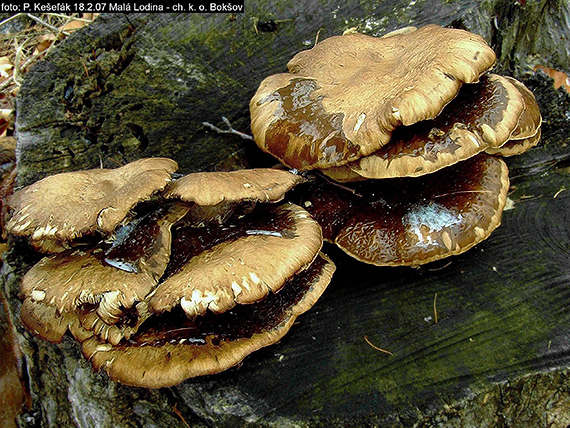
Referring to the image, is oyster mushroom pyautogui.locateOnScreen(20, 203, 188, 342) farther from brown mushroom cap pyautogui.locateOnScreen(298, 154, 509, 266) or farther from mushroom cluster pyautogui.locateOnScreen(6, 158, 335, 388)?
brown mushroom cap pyautogui.locateOnScreen(298, 154, 509, 266)

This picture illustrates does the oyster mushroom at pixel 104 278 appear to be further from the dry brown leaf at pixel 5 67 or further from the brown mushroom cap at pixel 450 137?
the dry brown leaf at pixel 5 67

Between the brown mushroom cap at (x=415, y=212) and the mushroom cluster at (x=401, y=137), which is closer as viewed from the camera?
the mushroom cluster at (x=401, y=137)

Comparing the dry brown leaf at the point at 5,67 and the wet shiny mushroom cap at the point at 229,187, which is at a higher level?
the dry brown leaf at the point at 5,67

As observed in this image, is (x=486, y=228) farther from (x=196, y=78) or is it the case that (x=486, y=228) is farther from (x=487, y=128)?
(x=196, y=78)

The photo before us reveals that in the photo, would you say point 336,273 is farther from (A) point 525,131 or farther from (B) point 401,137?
(A) point 525,131

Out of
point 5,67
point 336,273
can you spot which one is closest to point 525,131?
point 336,273

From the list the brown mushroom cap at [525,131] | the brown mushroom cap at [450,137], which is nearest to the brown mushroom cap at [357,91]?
the brown mushroom cap at [450,137]
